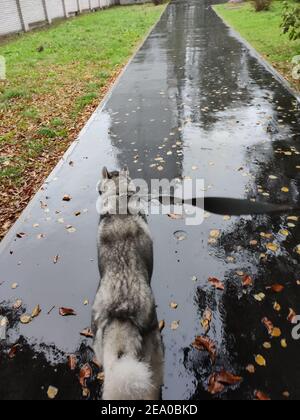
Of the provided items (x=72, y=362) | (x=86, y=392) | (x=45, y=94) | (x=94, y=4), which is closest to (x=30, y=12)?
(x=94, y=4)

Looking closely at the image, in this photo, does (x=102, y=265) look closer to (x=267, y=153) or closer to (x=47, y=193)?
(x=47, y=193)

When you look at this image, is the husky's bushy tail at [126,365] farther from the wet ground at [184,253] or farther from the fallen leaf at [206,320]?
the fallen leaf at [206,320]

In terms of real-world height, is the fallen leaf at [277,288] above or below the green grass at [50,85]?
below

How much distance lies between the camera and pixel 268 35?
19.2m

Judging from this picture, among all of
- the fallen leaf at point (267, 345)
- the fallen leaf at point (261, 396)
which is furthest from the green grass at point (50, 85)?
the fallen leaf at point (261, 396)

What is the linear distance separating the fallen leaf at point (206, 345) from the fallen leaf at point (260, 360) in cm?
41

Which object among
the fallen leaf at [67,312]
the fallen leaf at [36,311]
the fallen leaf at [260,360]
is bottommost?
the fallen leaf at [36,311]

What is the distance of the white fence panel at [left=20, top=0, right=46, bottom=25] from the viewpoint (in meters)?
24.9

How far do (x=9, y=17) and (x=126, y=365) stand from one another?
2607cm

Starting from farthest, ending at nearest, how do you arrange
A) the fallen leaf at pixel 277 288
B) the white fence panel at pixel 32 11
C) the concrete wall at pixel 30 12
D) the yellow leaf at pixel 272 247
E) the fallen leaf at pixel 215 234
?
the white fence panel at pixel 32 11 < the concrete wall at pixel 30 12 < the fallen leaf at pixel 215 234 < the yellow leaf at pixel 272 247 < the fallen leaf at pixel 277 288

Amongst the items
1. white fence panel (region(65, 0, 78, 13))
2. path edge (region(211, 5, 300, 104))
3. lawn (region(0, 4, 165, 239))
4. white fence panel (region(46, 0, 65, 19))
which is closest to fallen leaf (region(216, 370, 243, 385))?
lawn (region(0, 4, 165, 239))

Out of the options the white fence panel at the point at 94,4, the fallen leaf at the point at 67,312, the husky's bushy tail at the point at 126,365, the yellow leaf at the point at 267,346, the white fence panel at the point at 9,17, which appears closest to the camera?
the husky's bushy tail at the point at 126,365

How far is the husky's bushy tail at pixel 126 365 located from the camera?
2504 mm

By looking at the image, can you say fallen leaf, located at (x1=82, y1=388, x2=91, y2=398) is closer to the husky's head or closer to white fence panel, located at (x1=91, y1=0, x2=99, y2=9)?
the husky's head
